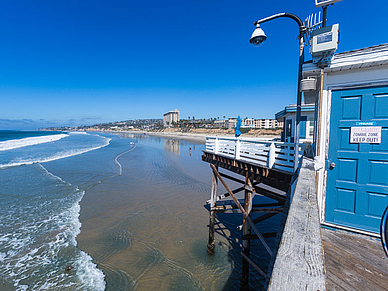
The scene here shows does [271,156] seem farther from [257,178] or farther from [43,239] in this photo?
[43,239]

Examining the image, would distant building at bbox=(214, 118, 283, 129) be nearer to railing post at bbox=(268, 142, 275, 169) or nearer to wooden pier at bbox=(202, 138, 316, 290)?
wooden pier at bbox=(202, 138, 316, 290)

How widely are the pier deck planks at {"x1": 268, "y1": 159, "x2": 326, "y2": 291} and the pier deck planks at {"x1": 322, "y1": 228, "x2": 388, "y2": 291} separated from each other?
1660 millimetres

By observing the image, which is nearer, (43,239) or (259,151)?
(259,151)

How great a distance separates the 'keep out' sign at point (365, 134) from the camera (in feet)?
12.9

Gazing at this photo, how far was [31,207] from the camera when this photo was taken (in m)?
10.9

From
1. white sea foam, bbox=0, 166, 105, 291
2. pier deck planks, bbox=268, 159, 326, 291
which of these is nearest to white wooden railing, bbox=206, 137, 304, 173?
pier deck planks, bbox=268, 159, 326, 291

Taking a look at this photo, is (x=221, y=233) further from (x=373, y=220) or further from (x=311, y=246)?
(x=311, y=246)

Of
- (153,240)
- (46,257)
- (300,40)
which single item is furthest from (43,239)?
(300,40)

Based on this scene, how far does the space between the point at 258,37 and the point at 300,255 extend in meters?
5.98

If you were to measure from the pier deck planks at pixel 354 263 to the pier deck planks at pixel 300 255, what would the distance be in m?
A: 1.66

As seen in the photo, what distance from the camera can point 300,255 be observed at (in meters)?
1.15

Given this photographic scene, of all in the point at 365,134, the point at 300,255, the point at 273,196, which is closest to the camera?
the point at 300,255

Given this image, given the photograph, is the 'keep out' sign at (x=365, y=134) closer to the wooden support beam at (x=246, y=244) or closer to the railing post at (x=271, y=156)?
the railing post at (x=271, y=156)

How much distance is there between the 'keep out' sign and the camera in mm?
3928
